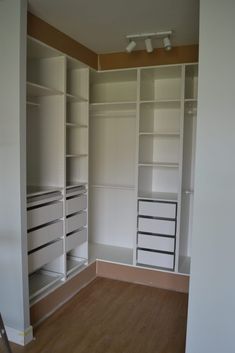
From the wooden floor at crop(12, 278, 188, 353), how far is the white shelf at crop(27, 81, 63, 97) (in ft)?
6.28

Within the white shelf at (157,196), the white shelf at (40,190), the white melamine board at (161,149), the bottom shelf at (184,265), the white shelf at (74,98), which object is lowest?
the bottom shelf at (184,265)

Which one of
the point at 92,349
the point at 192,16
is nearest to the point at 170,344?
the point at 92,349

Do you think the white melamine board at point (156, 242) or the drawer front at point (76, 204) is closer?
the drawer front at point (76, 204)

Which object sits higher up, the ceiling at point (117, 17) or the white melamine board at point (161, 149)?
the ceiling at point (117, 17)

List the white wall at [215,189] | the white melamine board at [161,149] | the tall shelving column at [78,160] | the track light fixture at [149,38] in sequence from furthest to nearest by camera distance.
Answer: the white melamine board at [161,149]
the tall shelving column at [78,160]
the track light fixture at [149,38]
the white wall at [215,189]

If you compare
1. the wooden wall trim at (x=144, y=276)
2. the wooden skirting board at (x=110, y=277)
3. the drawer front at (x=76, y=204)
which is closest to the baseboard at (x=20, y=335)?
the wooden skirting board at (x=110, y=277)

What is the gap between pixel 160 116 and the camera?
344cm

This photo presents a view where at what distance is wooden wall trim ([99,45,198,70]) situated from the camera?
9.48ft

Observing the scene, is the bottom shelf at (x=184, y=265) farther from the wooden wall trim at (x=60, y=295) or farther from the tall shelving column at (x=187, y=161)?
the wooden wall trim at (x=60, y=295)

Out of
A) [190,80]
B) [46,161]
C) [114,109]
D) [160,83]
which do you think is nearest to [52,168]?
[46,161]

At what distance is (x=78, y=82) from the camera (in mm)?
3098

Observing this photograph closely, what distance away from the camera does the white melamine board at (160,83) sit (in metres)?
3.07

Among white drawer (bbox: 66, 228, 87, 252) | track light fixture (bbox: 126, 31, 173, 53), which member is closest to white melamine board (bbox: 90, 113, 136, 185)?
white drawer (bbox: 66, 228, 87, 252)

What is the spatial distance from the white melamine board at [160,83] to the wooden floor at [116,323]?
201 cm
